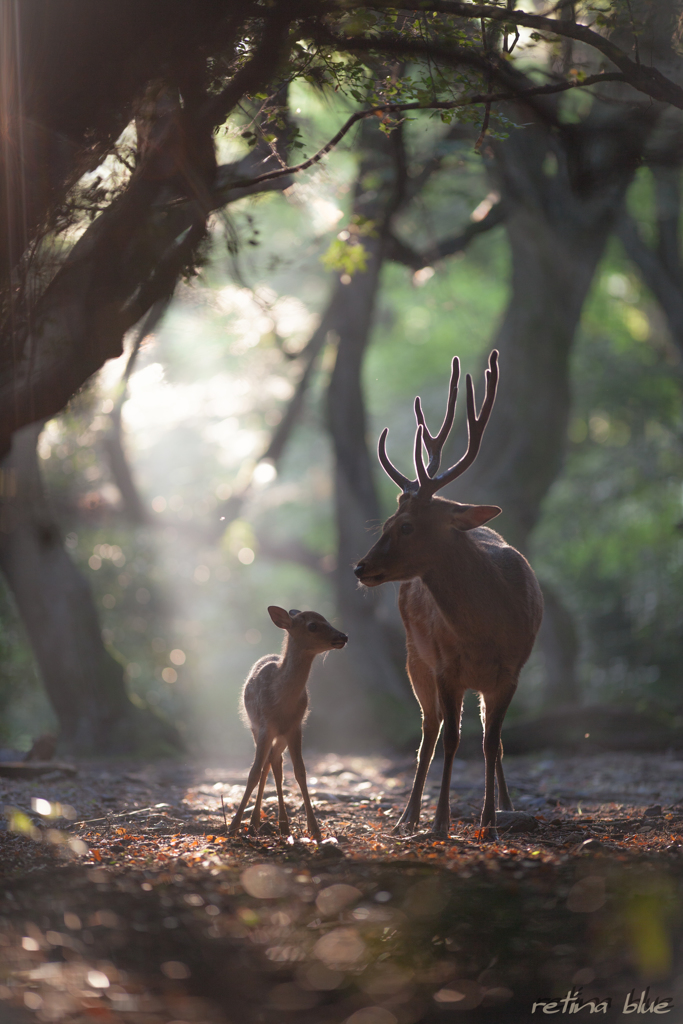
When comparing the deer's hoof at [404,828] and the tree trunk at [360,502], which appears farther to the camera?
the tree trunk at [360,502]

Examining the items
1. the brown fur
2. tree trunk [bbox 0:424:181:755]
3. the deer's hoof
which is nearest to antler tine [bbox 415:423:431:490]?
the brown fur

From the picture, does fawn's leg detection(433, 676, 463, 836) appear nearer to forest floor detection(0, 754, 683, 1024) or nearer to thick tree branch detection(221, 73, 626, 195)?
forest floor detection(0, 754, 683, 1024)

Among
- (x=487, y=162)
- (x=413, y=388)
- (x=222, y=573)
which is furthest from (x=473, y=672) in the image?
(x=413, y=388)

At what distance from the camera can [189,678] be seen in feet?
60.2

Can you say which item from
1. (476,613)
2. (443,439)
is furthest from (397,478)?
(476,613)

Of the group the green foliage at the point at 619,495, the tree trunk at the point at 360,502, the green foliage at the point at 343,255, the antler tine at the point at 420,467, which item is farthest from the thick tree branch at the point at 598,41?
the green foliage at the point at 619,495

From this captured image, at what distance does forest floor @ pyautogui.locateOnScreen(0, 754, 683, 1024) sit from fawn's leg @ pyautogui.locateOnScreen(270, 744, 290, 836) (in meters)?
0.73

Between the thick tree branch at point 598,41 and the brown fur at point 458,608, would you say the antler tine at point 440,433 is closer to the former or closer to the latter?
the brown fur at point 458,608

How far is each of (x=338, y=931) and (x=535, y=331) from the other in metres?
11.2

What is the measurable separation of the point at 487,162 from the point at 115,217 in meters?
7.51

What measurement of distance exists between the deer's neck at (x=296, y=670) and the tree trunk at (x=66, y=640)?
5.75 m

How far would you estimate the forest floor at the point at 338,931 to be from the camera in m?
2.87

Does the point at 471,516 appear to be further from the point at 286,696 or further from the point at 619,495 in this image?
the point at 619,495

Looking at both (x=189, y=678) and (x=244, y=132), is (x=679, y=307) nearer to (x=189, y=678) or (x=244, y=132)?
(x=244, y=132)
